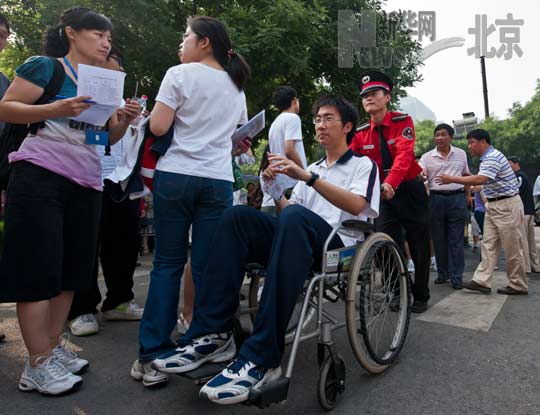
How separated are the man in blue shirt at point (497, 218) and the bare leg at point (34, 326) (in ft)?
11.8

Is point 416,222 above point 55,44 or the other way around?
the other way around

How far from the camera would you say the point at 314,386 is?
2238 millimetres

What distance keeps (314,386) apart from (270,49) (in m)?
8.33

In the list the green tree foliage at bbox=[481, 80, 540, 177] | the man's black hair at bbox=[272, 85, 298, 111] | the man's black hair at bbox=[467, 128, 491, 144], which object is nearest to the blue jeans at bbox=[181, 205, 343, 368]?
the man's black hair at bbox=[272, 85, 298, 111]

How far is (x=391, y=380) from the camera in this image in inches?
91.2

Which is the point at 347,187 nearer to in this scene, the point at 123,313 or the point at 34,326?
the point at 34,326

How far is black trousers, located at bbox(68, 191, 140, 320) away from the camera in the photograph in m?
3.28

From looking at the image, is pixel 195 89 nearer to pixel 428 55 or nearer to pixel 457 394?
pixel 457 394

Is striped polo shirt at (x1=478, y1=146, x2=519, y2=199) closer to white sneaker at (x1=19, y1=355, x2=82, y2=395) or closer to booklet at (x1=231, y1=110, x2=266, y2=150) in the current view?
booklet at (x1=231, y1=110, x2=266, y2=150)

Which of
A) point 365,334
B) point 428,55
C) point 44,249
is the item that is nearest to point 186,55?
point 44,249

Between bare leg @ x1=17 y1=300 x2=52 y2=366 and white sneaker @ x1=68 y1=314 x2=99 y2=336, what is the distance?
82 cm

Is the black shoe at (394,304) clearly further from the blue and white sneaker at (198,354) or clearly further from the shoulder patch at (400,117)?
the shoulder patch at (400,117)

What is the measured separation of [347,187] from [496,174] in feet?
9.56

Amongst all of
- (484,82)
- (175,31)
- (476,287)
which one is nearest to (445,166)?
(476,287)
